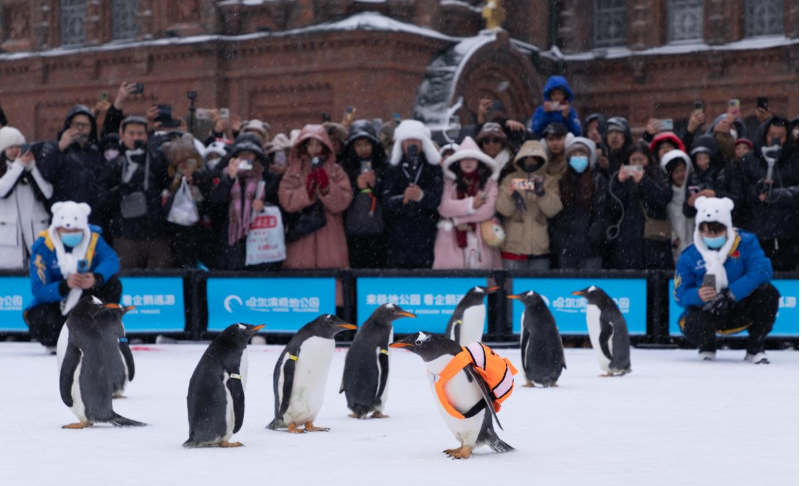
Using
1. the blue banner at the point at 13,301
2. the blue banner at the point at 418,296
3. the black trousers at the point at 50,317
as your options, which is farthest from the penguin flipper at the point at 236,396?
the blue banner at the point at 13,301

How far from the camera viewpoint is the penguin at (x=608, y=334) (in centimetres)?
925

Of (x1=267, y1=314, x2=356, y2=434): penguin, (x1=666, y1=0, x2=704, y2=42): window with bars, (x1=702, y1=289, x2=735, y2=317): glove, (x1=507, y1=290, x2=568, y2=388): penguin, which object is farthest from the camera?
(x1=666, y1=0, x2=704, y2=42): window with bars

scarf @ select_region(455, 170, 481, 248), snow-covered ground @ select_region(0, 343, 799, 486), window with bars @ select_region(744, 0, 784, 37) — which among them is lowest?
snow-covered ground @ select_region(0, 343, 799, 486)

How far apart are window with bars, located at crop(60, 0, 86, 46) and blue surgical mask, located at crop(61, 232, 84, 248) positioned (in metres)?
17.5

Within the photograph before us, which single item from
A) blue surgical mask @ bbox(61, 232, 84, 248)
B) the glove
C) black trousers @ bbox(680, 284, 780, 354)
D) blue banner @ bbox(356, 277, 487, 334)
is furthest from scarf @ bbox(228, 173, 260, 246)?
the glove

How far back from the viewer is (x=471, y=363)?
577cm

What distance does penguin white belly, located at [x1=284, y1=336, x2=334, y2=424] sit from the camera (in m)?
6.60

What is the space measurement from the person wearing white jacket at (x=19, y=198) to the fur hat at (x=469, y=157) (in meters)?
3.83

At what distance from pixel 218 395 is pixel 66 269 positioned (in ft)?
16.6

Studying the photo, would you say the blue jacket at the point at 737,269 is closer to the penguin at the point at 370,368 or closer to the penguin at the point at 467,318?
the penguin at the point at 467,318

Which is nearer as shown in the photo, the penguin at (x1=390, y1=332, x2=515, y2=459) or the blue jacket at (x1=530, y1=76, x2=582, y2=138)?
the penguin at (x1=390, y1=332, x2=515, y2=459)

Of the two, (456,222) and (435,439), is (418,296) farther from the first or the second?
(435,439)

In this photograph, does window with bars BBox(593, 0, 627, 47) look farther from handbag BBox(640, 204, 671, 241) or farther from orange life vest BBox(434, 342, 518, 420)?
orange life vest BBox(434, 342, 518, 420)

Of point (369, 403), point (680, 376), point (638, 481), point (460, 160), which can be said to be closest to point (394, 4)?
point (460, 160)
